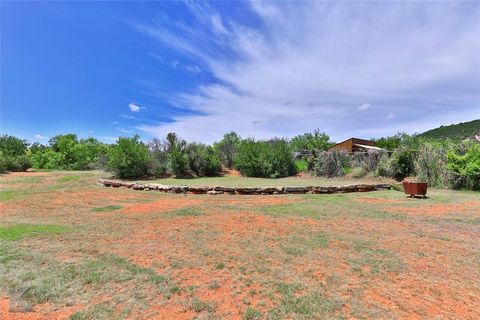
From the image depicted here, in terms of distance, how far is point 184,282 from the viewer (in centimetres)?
341

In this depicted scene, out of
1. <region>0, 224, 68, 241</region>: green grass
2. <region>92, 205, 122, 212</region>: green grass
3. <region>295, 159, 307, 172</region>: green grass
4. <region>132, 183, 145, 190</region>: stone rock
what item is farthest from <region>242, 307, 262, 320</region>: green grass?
<region>295, 159, 307, 172</region>: green grass

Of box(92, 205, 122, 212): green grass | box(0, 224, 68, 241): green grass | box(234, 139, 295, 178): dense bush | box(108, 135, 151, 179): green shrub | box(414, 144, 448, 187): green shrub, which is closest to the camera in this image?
box(0, 224, 68, 241): green grass

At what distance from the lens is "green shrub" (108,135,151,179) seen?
16.3 m

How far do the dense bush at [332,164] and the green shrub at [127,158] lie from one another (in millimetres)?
11030

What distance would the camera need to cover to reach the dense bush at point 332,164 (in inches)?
722

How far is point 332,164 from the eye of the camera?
18.5m

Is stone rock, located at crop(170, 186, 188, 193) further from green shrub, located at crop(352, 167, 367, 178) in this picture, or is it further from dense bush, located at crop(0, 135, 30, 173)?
dense bush, located at crop(0, 135, 30, 173)

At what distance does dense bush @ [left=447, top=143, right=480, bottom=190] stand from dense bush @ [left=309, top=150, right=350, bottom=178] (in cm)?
618

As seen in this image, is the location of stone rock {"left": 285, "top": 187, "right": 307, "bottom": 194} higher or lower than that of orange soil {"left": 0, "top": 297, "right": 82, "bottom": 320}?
higher

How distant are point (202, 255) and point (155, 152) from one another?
15443 millimetres

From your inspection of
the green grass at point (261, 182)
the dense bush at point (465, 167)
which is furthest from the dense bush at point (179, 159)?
the dense bush at point (465, 167)

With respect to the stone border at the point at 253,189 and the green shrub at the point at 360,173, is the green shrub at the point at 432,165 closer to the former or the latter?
the green shrub at the point at 360,173

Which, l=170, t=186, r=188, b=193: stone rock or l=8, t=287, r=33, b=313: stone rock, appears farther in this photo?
l=170, t=186, r=188, b=193: stone rock

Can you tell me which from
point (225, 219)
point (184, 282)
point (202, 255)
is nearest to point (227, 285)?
point (184, 282)
